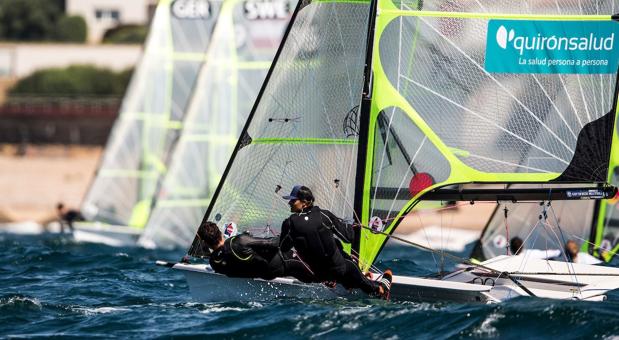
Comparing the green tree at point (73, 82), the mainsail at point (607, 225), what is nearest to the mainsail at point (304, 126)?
the mainsail at point (607, 225)

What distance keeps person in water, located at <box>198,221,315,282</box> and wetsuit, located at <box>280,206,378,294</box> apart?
14cm

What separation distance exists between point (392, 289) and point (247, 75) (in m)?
11.5

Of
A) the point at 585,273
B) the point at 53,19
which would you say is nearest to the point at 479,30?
the point at 585,273

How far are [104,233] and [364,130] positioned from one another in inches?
557

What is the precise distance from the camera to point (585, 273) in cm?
1282

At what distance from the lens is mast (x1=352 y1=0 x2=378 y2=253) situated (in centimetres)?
1256

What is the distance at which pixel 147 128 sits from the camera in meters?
26.2

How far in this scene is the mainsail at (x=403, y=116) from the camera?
12695 mm

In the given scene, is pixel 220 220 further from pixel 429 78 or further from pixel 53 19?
pixel 53 19

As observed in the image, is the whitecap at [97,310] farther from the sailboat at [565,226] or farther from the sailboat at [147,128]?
the sailboat at [147,128]

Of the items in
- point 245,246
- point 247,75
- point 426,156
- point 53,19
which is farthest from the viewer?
point 53,19

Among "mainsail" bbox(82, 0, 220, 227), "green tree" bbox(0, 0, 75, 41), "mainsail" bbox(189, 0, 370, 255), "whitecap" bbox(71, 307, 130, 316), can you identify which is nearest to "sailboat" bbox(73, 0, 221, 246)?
"mainsail" bbox(82, 0, 220, 227)

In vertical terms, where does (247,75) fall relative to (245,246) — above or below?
above

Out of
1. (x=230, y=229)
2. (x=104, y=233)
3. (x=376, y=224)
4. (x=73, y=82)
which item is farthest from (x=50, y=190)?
(x=376, y=224)
